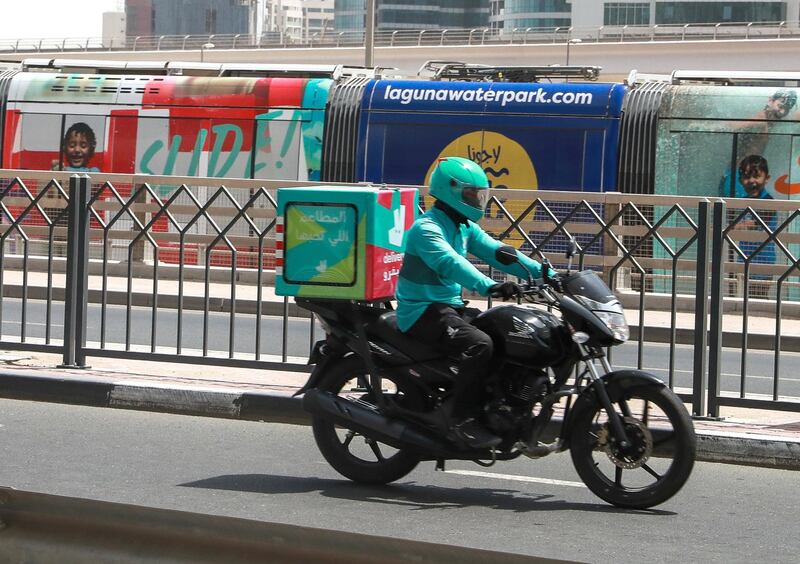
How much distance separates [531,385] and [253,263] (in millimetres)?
4188

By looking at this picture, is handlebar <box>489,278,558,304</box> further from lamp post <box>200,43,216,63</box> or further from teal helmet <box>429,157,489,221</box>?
lamp post <box>200,43,216,63</box>

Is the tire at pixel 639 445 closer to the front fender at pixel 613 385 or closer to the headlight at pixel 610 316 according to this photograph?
the front fender at pixel 613 385

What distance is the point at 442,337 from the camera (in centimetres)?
611

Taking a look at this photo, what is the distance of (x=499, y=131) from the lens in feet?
64.4

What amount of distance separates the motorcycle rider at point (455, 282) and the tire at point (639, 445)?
0.40 m

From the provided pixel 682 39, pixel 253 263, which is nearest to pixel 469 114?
pixel 253 263

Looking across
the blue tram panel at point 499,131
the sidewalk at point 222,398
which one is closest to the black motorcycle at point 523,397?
the sidewalk at point 222,398

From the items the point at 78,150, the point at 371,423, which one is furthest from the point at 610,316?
the point at 78,150

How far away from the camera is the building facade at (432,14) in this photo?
148 metres

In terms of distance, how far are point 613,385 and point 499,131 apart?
46.0ft

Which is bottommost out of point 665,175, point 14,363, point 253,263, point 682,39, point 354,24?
point 14,363

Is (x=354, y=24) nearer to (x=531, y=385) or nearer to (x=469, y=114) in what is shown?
(x=469, y=114)

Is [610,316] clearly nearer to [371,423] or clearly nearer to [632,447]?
[632,447]

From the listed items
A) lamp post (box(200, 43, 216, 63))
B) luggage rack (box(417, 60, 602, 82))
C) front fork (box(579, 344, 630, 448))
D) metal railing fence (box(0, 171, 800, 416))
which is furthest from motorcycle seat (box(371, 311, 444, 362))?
lamp post (box(200, 43, 216, 63))
